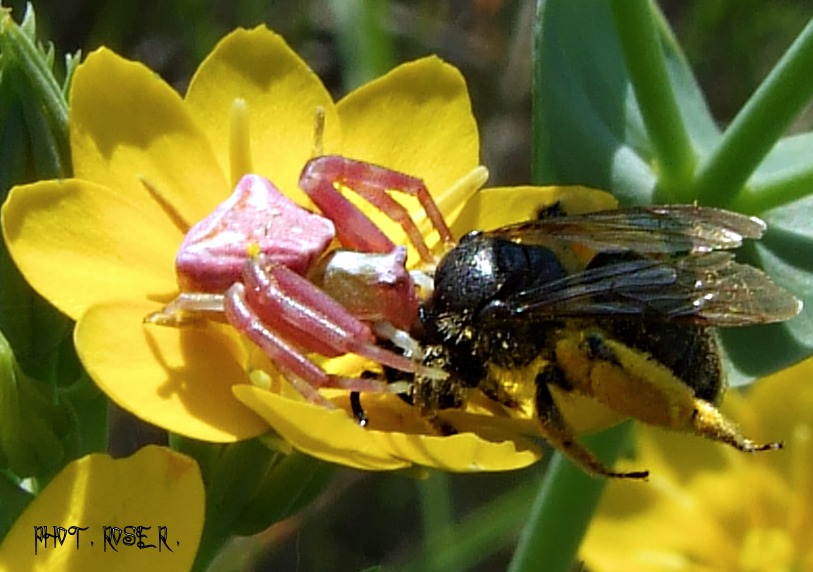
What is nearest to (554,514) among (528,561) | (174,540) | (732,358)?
(528,561)

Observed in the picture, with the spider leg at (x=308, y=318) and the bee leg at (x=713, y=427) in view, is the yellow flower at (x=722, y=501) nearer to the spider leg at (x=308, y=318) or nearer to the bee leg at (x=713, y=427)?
the bee leg at (x=713, y=427)

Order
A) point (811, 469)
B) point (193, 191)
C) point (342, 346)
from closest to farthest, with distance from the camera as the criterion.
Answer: point (342, 346) → point (193, 191) → point (811, 469)

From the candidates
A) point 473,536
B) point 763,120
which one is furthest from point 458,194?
point 473,536

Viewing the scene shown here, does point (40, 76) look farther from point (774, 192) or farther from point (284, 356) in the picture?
point (774, 192)

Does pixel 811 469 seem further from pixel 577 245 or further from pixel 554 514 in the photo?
pixel 577 245

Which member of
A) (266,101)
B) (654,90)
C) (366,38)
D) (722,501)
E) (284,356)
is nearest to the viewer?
(284,356)

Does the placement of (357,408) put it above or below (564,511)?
above
